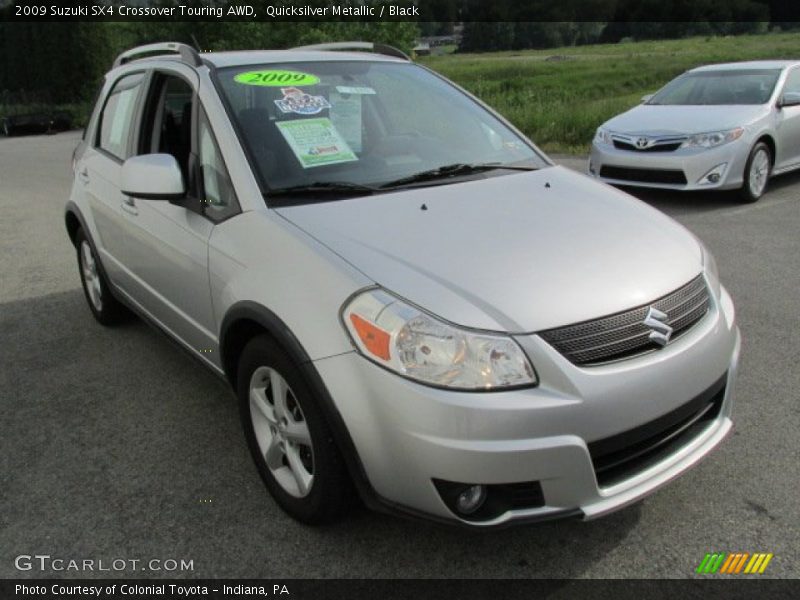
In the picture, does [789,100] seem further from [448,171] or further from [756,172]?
[448,171]

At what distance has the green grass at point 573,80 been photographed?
46.7 ft

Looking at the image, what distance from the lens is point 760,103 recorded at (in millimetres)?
7922

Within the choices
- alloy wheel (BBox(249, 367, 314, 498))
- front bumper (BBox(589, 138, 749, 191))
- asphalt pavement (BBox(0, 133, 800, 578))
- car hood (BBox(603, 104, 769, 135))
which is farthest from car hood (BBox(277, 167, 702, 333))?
car hood (BBox(603, 104, 769, 135))

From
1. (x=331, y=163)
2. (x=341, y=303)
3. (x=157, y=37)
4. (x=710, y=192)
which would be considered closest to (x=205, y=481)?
(x=341, y=303)

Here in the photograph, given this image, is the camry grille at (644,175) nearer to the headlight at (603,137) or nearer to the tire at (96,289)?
the headlight at (603,137)

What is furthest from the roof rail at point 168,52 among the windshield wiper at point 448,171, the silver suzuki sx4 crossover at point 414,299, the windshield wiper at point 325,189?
the windshield wiper at point 448,171

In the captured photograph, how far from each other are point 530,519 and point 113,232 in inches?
118

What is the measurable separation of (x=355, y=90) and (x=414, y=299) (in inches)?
63.8

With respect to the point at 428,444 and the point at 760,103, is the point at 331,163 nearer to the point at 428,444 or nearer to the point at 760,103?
the point at 428,444

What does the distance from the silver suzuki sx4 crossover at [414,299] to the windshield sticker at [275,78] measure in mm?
13

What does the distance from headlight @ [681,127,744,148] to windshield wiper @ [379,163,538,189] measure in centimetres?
484

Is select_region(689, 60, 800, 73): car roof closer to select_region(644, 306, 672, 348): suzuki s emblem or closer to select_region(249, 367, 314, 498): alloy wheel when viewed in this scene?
select_region(644, 306, 672, 348): suzuki s emblem

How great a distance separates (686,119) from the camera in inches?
302

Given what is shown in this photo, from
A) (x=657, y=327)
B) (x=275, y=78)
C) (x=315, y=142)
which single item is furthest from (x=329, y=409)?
(x=275, y=78)
